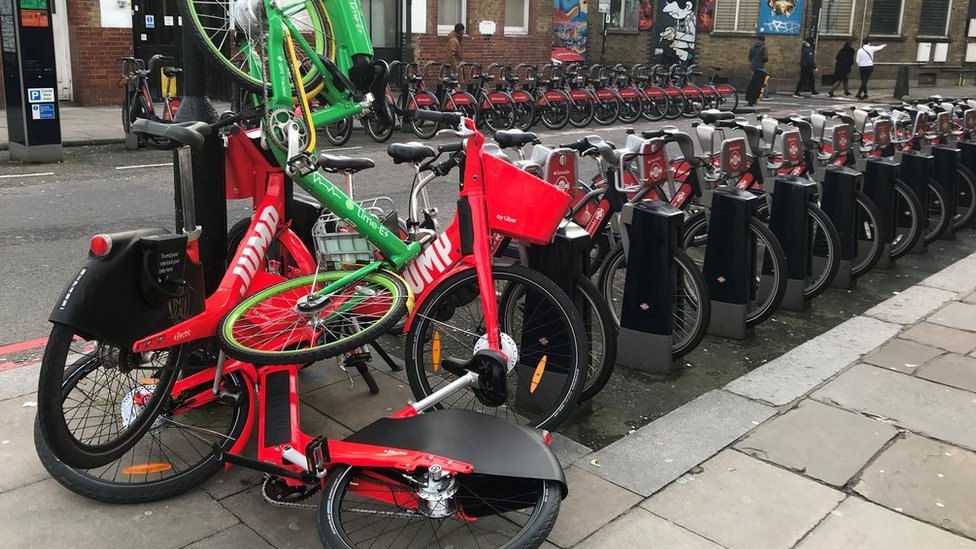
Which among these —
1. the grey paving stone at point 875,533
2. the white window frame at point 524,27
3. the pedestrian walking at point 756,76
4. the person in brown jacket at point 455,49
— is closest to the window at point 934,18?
the pedestrian walking at point 756,76

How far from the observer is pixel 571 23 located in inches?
1220

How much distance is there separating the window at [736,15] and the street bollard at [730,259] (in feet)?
82.9

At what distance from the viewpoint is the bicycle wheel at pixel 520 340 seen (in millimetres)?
3686

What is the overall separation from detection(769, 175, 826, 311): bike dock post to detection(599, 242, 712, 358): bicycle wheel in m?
1.06

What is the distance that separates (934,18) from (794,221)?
30.1 m

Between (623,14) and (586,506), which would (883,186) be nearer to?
(586,506)

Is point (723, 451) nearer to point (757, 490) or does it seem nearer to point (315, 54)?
point (757, 490)

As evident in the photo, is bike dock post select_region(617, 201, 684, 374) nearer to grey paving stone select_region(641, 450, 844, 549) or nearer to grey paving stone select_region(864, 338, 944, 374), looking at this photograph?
grey paving stone select_region(641, 450, 844, 549)

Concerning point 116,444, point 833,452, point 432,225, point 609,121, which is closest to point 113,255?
point 116,444

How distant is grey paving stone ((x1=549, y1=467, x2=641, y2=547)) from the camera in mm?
3191

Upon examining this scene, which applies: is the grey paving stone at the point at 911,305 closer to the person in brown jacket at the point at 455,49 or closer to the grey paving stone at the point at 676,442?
the grey paving stone at the point at 676,442

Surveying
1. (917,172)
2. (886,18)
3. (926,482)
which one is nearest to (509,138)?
(926,482)

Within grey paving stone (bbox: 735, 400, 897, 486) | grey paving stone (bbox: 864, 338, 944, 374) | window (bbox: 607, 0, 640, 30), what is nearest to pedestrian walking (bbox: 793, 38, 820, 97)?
window (bbox: 607, 0, 640, 30)

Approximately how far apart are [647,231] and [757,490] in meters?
1.59
